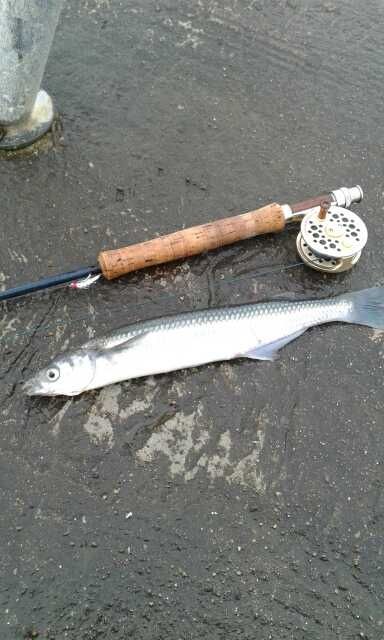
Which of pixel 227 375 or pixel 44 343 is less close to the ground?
pixel 44 343

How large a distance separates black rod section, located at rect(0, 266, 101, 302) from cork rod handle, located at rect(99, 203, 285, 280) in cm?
16

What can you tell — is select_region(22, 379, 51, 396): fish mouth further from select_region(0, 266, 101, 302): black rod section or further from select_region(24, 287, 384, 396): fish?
select_region(0, 266, 101, 302): black rod section

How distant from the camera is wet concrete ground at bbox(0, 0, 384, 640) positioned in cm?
349

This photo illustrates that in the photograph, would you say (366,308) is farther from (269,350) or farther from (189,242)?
(189,242)

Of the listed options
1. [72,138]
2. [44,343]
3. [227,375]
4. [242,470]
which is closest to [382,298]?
[227,375]

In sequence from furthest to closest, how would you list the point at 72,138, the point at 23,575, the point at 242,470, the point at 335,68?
1. the point at 335,68
2. the point at 72,138
3. the point at 242,470
4. the point at 23,575

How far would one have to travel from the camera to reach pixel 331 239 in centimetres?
432

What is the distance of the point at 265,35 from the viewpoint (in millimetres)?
6043

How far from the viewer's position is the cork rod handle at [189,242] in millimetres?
4160

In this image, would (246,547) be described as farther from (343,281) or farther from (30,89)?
(30,89)

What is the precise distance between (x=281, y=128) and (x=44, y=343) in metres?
3.37

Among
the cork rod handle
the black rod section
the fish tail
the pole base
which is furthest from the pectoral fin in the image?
the pole base

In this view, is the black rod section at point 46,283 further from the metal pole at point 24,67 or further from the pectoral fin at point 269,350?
the metal pole at point 24,67

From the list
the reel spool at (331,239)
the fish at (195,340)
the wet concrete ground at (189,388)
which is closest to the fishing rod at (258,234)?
the reel spool at (331,239)
